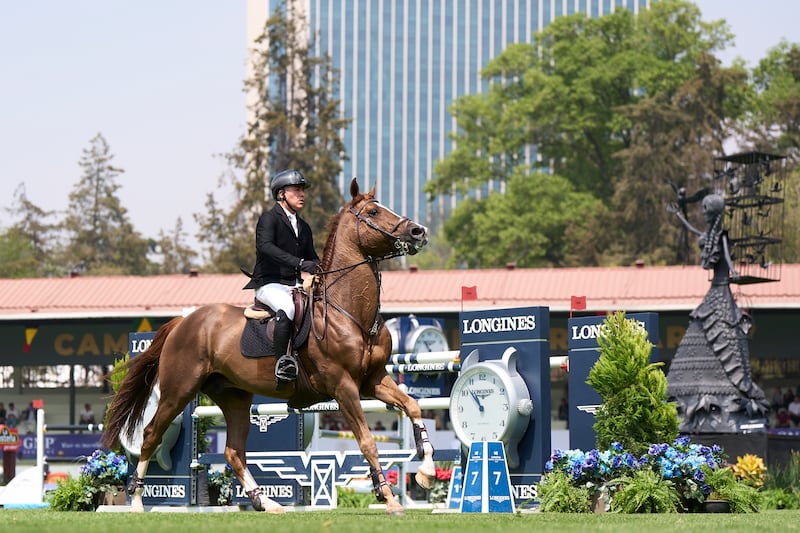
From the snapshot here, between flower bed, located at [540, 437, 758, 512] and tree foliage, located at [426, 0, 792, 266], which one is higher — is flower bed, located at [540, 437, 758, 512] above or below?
below

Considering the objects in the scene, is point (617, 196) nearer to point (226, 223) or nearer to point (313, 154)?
point (313, 154)

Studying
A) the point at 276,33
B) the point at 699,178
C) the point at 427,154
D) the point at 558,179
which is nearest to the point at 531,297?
the point at 699,178

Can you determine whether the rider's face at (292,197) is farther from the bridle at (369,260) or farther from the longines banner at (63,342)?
the longines banner at (63,342)

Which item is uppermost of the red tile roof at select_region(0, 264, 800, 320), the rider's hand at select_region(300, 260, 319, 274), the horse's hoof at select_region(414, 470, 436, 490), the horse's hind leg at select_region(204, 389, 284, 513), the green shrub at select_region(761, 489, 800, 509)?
the red tile roof at select_region(0, 264, 800, 320)

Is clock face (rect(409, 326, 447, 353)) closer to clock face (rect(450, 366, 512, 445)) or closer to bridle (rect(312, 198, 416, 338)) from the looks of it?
clock face (rect(450, 366, 512, 445))

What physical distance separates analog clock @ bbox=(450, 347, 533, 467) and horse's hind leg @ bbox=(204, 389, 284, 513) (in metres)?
1.81

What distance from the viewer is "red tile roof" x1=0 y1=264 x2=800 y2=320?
30000mm

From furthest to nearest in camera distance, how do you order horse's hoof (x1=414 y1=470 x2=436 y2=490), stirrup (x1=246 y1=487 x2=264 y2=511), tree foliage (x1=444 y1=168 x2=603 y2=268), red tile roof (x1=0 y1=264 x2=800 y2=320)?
tree foliage (x1=444 y1=168 x2=603 y2=268) → red tile roof (x1=0 y1=264 x2=800 y2=320) → stirrup (x1=246 y1=487 x2=264 y2=511) → horse's hoof (x1=414 y1=470 x2=436 y2=490)

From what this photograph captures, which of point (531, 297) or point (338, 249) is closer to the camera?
point (338, 249)

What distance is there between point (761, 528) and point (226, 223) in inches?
1849

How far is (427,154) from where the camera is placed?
14750cm

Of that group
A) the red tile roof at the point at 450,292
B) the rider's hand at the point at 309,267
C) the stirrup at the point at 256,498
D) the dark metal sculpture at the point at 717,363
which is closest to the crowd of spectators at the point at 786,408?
the red tile roof at the point at 450,292

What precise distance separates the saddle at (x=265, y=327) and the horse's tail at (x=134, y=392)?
1.39 meters

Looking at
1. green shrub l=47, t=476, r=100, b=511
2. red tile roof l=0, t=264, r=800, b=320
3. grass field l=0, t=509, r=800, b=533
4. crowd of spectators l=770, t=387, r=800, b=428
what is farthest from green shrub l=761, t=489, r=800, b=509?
red tile roof l=0, t=264, r=800, b=320
